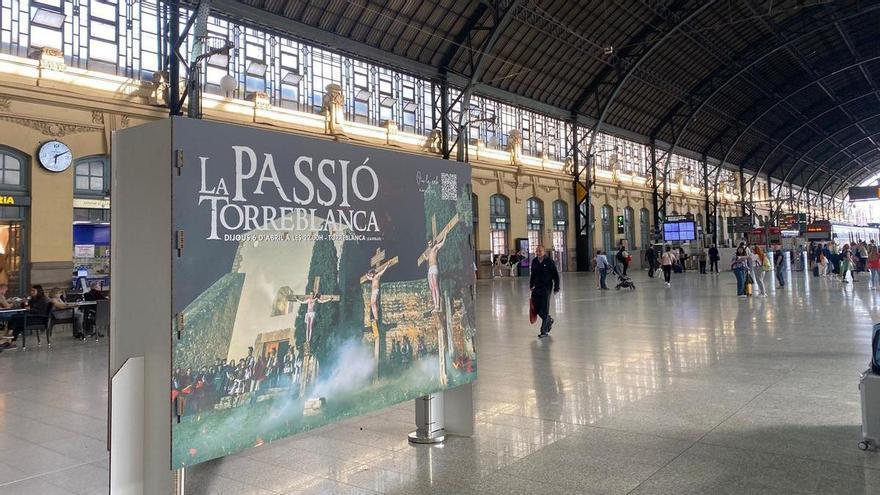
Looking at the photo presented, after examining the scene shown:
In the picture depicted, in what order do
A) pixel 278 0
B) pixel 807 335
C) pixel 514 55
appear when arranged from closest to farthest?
pixel 807 335
pixel 278 0
pixel 514 55

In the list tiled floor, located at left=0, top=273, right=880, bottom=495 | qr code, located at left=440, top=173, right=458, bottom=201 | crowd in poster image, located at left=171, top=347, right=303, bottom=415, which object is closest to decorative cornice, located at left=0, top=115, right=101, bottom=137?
tiled floor, located at left=0, top=273, right=880, bottom=495

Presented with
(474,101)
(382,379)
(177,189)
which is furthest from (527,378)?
(474,101)

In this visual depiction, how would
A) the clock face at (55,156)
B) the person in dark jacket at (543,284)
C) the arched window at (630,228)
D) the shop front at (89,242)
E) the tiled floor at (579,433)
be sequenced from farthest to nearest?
the arched window at (630,228), the shop front at (89,242), the clock face at (55,156), the person in dark jacket at (543,284), the tiled floor at (579,433)

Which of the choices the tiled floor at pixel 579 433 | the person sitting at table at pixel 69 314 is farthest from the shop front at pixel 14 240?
the tiled floor at pixel 579 433

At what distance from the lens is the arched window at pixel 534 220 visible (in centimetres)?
3809

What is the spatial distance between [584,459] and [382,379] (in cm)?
158

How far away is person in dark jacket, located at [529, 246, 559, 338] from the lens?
10617mm

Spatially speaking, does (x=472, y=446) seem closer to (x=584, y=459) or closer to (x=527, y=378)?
(x=584, y=459)

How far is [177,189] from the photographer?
290cm

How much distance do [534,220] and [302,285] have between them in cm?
3578

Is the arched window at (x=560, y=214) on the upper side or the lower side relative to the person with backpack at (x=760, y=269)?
upper

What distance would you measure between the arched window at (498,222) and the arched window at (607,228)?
1210 cm

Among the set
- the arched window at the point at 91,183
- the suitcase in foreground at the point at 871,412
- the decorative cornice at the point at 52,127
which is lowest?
the suitcase in foreground at the point at 871,412

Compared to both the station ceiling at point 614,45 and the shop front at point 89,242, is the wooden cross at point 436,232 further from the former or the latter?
the station ceiling at point 614,45
